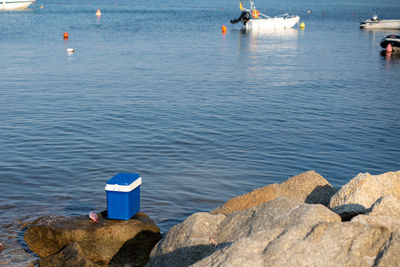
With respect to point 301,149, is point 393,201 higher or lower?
higher

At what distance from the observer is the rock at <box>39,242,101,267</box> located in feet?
26.3

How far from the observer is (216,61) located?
36.5 m

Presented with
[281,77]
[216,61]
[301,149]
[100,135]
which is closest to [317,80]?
[281,77]

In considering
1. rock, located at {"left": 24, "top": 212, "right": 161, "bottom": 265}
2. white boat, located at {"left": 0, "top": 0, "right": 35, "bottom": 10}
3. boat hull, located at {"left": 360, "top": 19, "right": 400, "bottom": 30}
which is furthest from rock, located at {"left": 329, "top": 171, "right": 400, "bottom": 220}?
white boat, located at {"left": 0, "top": 0, "right": 35, "bottom": 10}

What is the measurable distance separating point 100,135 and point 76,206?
6.28 m

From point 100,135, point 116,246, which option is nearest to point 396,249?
point 116,246

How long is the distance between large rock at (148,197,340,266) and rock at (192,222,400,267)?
2.26ft

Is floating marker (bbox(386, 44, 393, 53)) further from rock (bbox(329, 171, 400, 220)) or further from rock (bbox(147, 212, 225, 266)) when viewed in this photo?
rock (bbox(147, 212, 225, 266))

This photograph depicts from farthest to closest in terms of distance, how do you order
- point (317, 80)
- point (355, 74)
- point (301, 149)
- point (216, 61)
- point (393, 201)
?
point (216, 61), point (355, 74), point (317, 80), point (301, 149), point (393, 201)

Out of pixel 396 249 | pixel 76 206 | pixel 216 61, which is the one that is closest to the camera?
pixel 396 249

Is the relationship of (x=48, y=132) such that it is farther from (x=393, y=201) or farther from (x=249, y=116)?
(x=393, y=201)

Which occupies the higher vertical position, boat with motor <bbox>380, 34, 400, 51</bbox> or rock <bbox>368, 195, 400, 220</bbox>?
boat with motor <bbox>380, 34, 400, 51</bbox>

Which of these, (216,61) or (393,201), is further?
(216,61)

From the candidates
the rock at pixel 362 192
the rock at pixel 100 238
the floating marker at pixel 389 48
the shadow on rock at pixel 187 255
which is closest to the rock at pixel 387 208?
the rock at pixel 362 192
